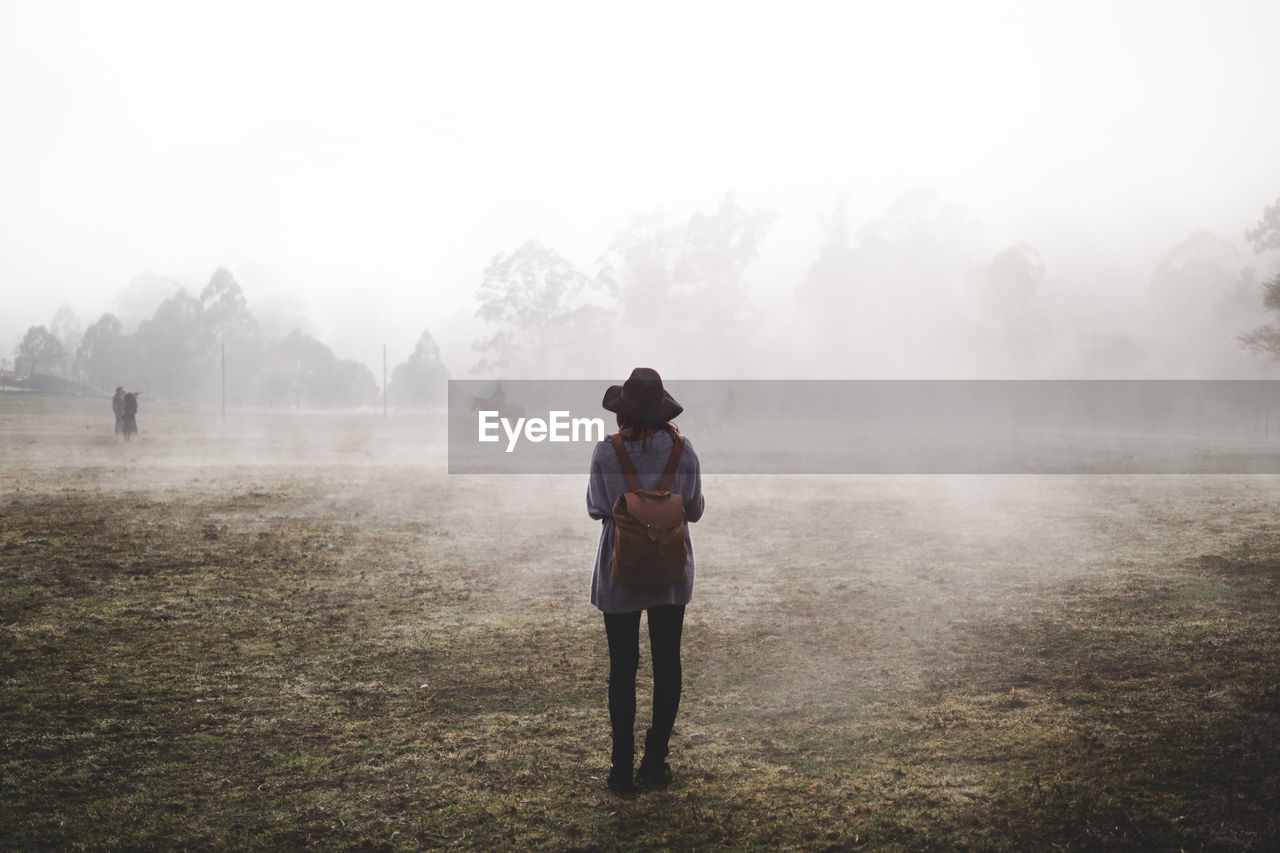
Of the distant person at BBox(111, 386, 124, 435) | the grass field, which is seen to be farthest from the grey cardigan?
the distant person at BBox(111, 386, 124, 435)

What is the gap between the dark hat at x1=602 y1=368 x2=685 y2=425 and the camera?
437 centimetres

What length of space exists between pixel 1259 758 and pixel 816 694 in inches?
102

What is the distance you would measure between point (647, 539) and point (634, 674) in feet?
2.44

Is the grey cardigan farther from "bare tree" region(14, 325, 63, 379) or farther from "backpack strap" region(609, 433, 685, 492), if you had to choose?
"bare tree" region(14, 325, 63, 379)

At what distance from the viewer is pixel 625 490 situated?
4.38m

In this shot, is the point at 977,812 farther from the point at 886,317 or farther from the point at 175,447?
the point at 886,317

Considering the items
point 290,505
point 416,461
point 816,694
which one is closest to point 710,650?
point 816,694

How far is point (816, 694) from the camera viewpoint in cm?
610

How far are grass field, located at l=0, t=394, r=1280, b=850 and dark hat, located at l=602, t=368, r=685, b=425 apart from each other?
1.96 m

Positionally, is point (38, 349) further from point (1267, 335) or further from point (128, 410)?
point (1267, 335)

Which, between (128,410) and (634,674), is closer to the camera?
(634,674)

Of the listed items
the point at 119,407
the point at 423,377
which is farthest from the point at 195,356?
the point at 119,407

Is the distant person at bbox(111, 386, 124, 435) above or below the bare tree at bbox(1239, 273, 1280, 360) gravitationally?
below

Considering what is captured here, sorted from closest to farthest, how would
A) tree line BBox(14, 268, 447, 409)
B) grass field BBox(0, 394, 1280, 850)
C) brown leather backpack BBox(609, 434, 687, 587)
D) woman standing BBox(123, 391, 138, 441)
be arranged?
grass field BBox(0, 394, 1280, 850)
brown leather backpack BBox(609, 434, 687, 587)
woman standing BBox(123, 391, 138, 441)
tree line BBox(14, 268, 447, 409)
